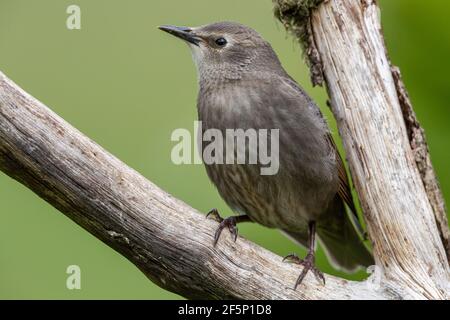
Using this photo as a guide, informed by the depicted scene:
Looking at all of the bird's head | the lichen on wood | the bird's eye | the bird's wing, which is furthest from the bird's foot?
the bird's eye

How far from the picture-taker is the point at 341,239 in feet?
16.8

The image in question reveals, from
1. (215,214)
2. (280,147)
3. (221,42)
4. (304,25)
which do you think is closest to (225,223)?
(215,214)

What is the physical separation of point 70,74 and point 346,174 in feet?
6.28

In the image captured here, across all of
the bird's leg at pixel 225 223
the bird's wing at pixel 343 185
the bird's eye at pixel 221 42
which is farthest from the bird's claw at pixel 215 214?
the bird's eye at pixel 221 42

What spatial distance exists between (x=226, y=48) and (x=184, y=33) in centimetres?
27

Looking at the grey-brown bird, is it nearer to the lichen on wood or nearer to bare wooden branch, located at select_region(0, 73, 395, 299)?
bare wooden branch, located at select_region(0, 73, 395, 299)

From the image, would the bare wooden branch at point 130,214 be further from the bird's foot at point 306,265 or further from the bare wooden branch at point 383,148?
the bare wooden branch at point 383,148

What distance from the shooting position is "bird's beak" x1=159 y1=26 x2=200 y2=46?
4.88 meters

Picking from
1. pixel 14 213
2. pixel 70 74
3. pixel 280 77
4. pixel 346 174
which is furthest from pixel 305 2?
pixel 14 213

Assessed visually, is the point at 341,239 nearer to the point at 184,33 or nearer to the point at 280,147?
the point at 280,147

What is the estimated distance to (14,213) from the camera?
496cm

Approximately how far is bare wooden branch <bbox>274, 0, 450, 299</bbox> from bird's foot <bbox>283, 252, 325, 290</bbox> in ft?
1.02
